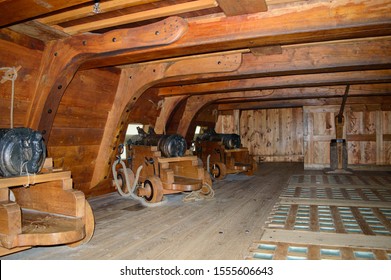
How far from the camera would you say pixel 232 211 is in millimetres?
4105

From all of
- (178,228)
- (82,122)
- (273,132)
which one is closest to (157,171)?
(82,122)

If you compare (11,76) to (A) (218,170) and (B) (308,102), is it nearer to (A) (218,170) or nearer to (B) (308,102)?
(A) (218,170)

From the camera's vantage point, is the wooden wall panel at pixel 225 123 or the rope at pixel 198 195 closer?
the rope at pixel 198 195

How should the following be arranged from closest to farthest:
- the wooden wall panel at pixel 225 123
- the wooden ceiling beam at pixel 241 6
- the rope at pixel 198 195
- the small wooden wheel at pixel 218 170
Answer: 1. the wooden ceiling beam at pixel 241 6
2. the rope at pixel 198 195
3. the small wooden wheel at pixel 218 170
4. the wooden wall panel at pixel 225 123

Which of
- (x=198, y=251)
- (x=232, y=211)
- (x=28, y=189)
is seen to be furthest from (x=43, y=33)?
(x=232, y=211)

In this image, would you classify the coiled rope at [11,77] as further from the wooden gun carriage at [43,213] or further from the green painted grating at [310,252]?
the green painted grating at [310,252]

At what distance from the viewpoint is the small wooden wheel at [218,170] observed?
23.0ft

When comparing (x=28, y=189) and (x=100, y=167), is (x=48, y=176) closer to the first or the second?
(x=28, y=189)

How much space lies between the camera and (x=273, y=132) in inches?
456

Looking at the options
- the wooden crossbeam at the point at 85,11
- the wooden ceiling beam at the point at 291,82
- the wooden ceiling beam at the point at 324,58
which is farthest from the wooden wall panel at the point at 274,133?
the wooden crossbeam at the point at 85,11

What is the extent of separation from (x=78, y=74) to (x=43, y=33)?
0.87m

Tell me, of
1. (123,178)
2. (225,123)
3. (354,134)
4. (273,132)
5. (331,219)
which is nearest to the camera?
(331,219)

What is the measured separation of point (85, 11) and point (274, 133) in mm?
9572

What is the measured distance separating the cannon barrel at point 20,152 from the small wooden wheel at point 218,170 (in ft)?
15.6
